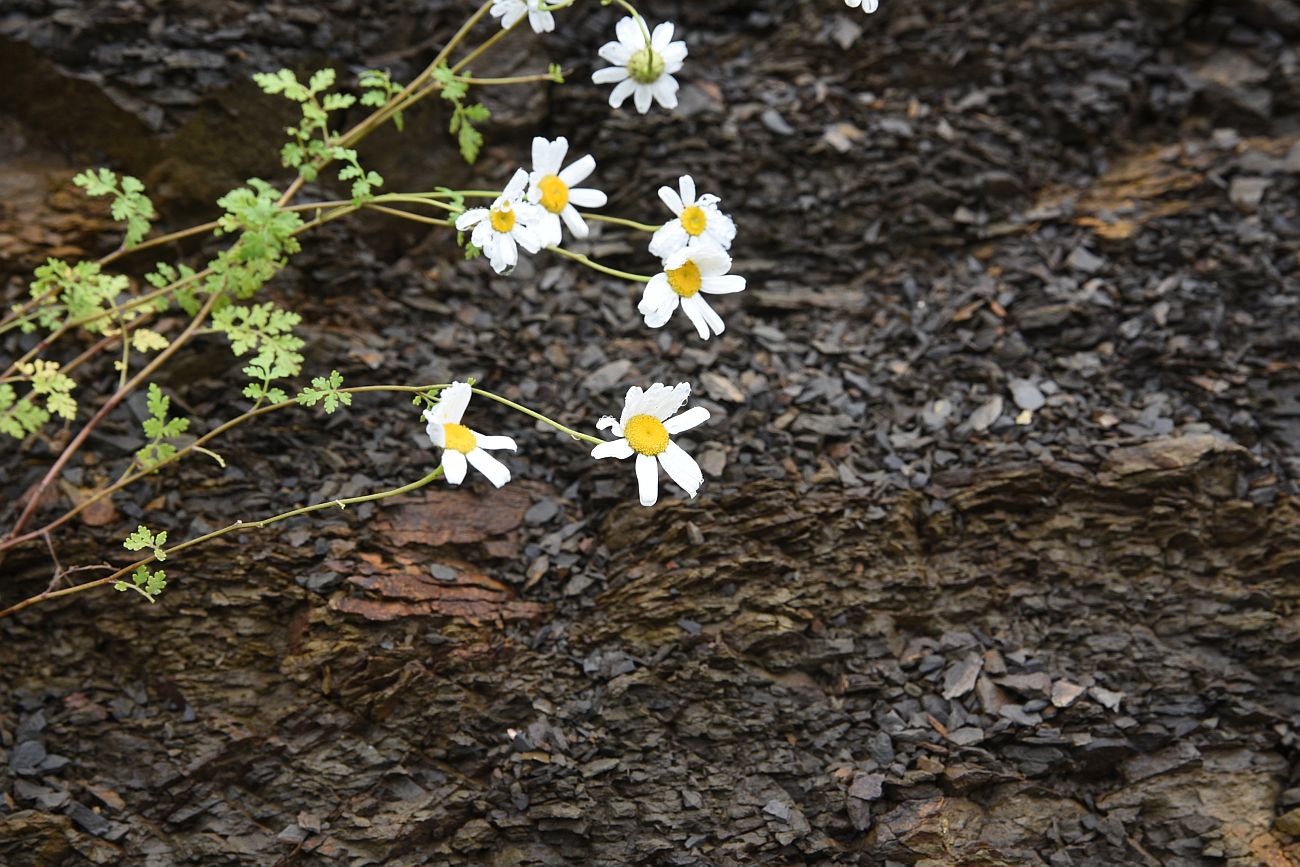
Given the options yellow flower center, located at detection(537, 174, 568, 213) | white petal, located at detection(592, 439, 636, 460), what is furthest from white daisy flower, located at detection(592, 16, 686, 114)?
white petal, located at detection(592, 439, 636, 460)

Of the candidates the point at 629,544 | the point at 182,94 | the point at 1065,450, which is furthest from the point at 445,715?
the point at 182,94

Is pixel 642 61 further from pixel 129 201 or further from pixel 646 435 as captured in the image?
pixel 129 201

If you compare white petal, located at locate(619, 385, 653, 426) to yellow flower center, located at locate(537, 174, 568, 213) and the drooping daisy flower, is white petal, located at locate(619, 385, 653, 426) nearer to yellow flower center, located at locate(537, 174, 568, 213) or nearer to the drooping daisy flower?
the drooping daisy flower

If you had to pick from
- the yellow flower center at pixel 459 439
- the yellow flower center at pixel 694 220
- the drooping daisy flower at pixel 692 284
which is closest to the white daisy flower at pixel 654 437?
the drooping daisy flower at pixel 692 284

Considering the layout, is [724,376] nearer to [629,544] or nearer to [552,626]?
[629,544]

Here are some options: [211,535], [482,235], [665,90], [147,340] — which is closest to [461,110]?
[665,90]

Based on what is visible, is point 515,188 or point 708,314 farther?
point 708,314
